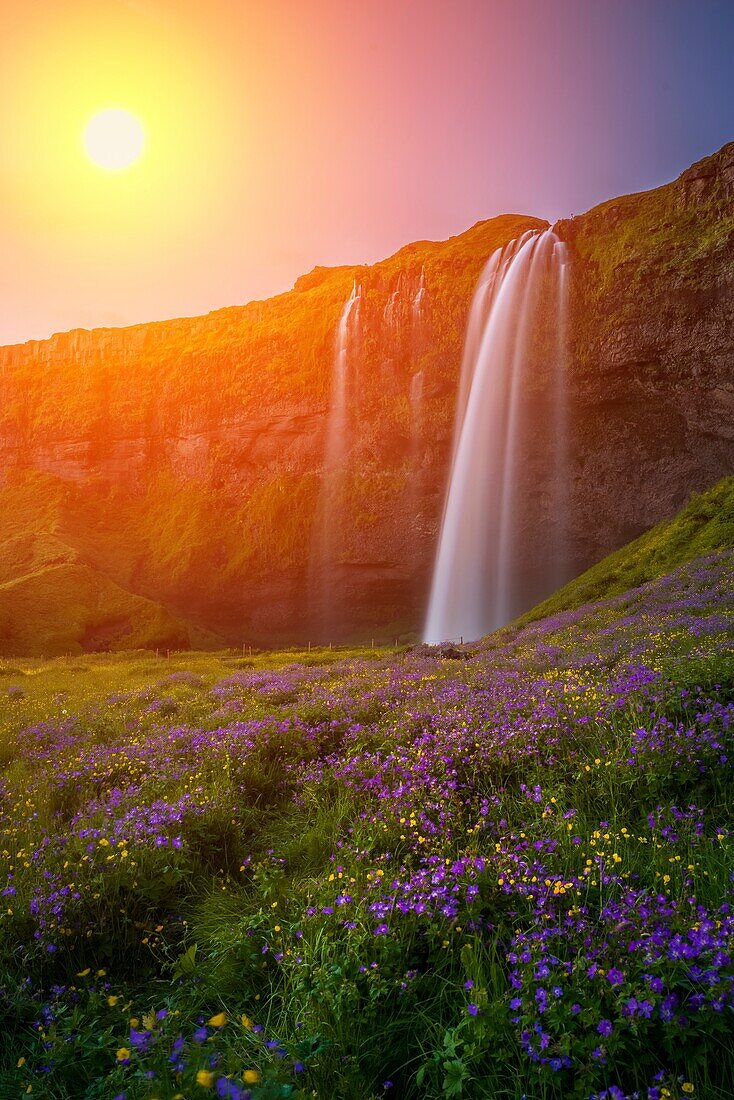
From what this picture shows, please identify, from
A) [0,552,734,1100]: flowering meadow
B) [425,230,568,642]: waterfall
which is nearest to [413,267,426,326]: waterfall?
[425,230,568,642]: waterfall

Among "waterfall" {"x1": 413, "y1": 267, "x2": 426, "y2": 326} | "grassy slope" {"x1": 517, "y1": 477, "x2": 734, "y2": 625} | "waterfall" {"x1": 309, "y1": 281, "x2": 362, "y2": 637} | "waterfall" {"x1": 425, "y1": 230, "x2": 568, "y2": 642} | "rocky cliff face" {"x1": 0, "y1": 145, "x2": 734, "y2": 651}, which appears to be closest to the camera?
"grassy slope" {"x1": 517, "y1": 477, "x2": 734, "y2": 625}

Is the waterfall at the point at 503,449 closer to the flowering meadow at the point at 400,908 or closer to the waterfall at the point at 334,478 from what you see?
the waterfall at the point at 334,478

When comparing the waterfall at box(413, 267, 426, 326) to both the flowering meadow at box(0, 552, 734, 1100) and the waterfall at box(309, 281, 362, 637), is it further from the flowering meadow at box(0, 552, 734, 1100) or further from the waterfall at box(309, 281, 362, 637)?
the flowering meadow at box(0, 552, 734, 1100)

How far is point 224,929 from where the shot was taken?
4.52m

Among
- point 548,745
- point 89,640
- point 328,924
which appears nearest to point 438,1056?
point 328,924

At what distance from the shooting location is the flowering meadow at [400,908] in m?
2.82

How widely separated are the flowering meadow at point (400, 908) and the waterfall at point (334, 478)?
62.7 meters

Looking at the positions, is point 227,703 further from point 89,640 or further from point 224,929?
point 89,640

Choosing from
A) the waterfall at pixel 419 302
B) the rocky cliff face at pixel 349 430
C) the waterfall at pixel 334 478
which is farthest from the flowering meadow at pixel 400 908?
the waterfall at pixel 419 302

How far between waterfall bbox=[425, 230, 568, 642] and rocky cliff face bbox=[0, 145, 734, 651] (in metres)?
1.17

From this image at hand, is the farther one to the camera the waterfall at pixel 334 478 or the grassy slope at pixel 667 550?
the waterfall at pixel 334 478

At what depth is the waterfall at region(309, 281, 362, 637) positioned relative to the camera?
71250 millimetres

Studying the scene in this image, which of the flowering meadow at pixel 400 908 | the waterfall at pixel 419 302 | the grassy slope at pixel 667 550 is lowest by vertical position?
the flowering meadow at pixel 400 908

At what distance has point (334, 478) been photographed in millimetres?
72812
